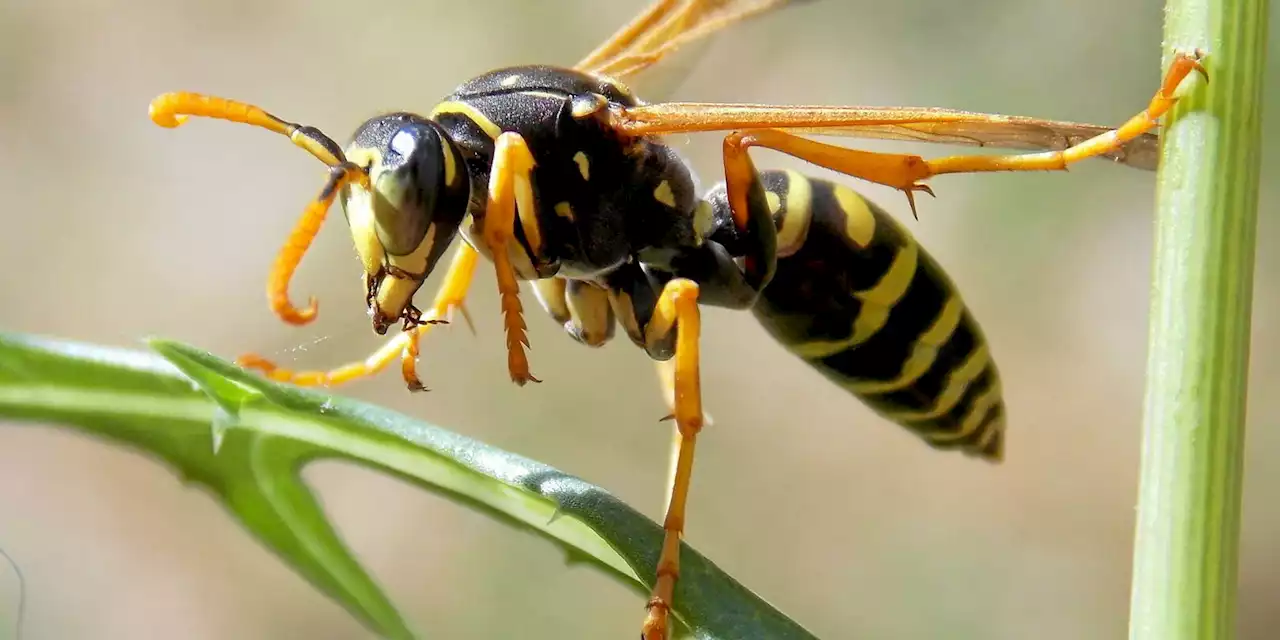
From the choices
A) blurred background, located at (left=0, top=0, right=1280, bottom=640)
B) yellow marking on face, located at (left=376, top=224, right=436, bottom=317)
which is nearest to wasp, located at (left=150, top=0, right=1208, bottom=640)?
yellow marking on face, located at (left=376, top=224, right=436, bottom=317)

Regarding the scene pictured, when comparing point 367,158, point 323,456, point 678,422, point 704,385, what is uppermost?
point 704,385

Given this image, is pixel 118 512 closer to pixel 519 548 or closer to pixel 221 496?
pixel 519 548

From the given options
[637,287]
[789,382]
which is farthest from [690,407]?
[789,382]

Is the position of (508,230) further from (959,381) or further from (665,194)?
(959,381)


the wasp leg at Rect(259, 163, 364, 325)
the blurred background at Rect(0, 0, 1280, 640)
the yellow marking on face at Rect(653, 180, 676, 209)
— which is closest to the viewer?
the wasp leg at Rect(259, 163, 364, 325)

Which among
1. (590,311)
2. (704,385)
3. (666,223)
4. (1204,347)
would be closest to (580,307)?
(590,311)

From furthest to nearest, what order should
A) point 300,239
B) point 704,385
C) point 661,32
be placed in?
point 704,385, point 661,32, point 300,239

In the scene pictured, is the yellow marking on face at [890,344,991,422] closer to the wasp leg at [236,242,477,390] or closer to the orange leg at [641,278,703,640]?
the orange leg at [641,278,703,640]
